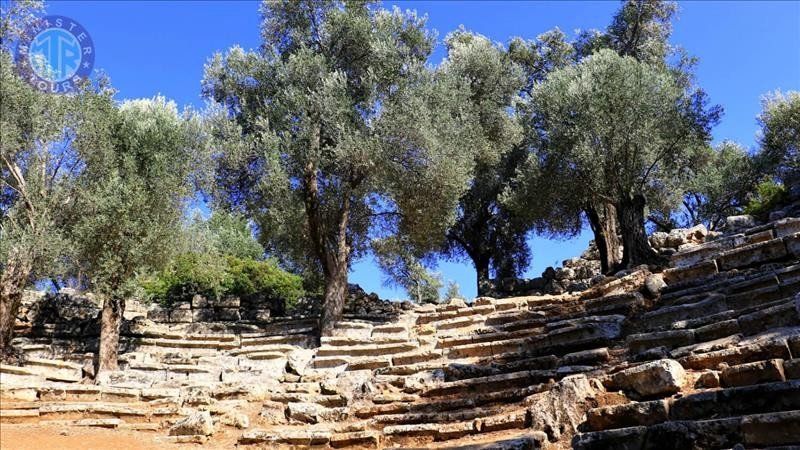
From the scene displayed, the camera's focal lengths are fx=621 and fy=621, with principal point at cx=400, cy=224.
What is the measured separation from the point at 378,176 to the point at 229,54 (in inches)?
299

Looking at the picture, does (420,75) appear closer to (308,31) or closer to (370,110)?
(370,110)

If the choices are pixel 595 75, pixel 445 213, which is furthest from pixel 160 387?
pixel 595 75

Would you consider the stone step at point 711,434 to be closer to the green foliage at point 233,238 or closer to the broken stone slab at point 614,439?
the broken stone slab at point 614,439

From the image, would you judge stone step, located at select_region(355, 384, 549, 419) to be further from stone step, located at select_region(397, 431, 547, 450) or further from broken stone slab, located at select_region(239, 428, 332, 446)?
stone step, located at select_region(397, 431, 547, 450)

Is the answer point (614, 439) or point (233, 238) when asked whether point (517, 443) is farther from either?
point (233, 238)

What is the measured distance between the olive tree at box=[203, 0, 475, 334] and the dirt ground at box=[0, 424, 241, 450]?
24.2ft

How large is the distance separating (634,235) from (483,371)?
9.46 m

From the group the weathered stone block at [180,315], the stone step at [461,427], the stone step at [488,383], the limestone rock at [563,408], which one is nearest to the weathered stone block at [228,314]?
the weathered stone block at [180,315]

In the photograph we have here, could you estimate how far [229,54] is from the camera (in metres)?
22.7

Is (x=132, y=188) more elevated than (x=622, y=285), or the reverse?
(x=132, y=188)

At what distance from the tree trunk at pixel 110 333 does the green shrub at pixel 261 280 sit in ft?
36.7

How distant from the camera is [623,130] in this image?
65.1 ft

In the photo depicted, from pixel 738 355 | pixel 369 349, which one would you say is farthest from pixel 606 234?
pixel 738 355

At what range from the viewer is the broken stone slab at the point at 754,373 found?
7379 millimetres
